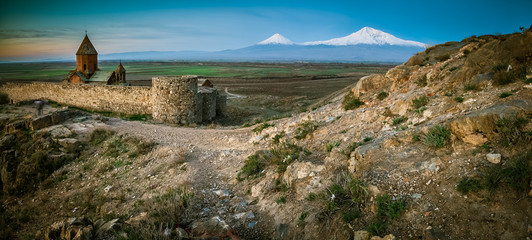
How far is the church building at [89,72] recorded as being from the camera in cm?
3106

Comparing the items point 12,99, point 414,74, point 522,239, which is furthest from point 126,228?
point 12,99

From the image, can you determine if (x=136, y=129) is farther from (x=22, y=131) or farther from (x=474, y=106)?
(x=474, y=106)

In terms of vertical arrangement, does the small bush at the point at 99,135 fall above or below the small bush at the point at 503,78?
below

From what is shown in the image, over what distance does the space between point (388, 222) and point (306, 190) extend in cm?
188

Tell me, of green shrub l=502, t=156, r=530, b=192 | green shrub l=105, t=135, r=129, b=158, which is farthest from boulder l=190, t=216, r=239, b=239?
green shrub l=105, t=135, r=129, b=158

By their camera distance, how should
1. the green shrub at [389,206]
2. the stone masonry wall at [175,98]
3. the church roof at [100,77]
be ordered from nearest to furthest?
the green shrub at [389,206] < the stone masonry wall at [175,98] < the church roof at [100,77]

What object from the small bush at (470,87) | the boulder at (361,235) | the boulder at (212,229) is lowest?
the boulder at (212,229)

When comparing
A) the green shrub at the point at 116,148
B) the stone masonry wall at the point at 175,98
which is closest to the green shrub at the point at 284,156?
the green shrub at the point at 116,148

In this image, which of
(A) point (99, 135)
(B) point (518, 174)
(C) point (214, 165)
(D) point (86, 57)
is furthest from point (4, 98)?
(B) point (518, 174)

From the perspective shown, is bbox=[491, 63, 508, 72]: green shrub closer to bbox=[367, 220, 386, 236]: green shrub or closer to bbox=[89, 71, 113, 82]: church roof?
bbox=[367, 220, 386, 236]: green shrub

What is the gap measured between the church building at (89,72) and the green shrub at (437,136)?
30.8 meters

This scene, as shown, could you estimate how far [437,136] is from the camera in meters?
5.58

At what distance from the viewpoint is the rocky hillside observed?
4.36 m

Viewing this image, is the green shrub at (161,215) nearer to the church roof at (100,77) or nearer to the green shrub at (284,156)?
the green shrub at (284,156)
